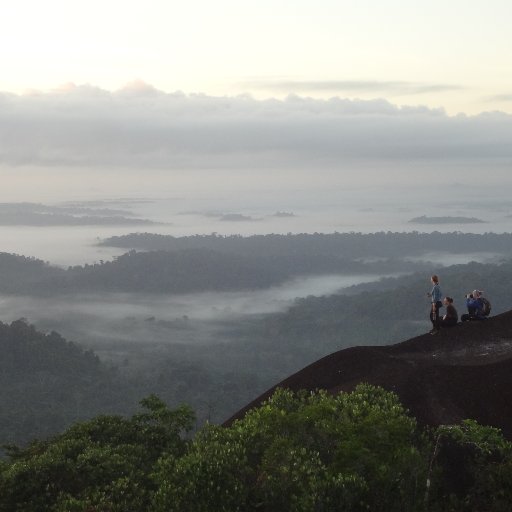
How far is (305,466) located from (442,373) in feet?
38.4

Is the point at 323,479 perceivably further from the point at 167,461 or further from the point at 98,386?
the point at 98,386

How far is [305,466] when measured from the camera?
18172mm

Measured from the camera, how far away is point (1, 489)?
2173 cm

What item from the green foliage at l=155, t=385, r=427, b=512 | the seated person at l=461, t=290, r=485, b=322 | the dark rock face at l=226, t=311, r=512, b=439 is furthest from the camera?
the seated person at l=461, t=290, r=485, b=322

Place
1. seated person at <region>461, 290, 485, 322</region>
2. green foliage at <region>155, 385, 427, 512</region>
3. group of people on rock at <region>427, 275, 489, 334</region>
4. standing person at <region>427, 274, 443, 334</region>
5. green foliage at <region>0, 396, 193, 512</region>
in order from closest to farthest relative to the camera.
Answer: green foliage at <region>155, 385, 427, 512</region>
green foliage at <region>0, 396, 193, 512</region>
standing person at <region>427, 274, 443, 334</region>
group of people on rock at <region>427, 275, 489, 334</region>
seated person at <region>461, 290, 485, 322</region>

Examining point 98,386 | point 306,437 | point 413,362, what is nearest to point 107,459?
point 306,437

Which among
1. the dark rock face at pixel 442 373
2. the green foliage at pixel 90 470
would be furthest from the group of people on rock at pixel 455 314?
the green foliage at pixel 90 470

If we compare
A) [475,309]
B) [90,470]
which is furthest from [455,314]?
[90,470]

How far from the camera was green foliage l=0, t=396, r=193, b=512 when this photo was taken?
20.2m

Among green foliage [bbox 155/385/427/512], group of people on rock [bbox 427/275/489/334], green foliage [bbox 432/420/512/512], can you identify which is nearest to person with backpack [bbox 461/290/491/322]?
group of people on rock [bbox 427/275/489/334]

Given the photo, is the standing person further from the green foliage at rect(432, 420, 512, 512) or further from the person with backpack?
the green foliage at rect(432, 420, 512, 512)

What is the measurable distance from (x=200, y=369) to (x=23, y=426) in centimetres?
6473

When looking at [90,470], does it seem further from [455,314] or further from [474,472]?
[455,314]

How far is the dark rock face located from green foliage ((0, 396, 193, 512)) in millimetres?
5130
